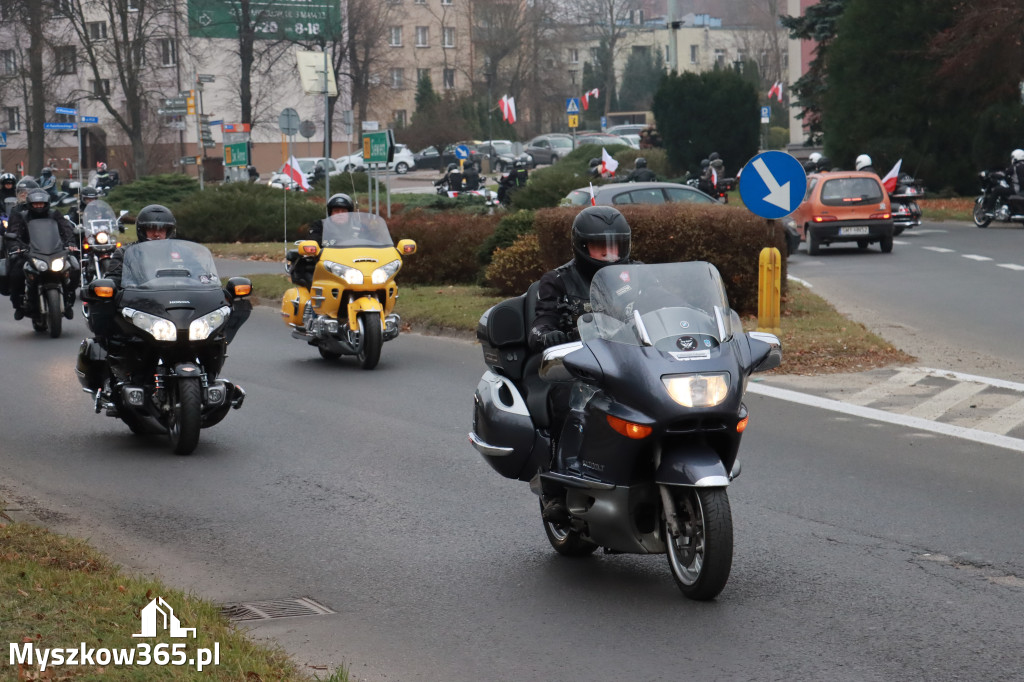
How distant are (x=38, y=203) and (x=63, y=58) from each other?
44.6 meters

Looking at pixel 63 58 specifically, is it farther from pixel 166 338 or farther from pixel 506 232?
pixel 166 338

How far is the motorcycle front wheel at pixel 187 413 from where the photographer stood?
9844 millimetres

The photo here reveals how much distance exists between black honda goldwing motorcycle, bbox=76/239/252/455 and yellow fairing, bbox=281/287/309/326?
15.0 ft

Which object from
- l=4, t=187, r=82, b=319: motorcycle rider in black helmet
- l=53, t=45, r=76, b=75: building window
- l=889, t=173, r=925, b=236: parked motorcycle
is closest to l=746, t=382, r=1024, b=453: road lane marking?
l=4, t=187, r=82, b=319: motorcycle rider in black helmet

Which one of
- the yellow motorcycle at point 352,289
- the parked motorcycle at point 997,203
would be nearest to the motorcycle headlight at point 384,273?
the yellow motorcycle at point 352,289

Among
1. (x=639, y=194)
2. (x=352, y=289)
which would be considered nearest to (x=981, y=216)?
(x=639, y=194)

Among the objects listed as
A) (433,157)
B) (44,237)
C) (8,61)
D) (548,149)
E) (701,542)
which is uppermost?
(8,61)

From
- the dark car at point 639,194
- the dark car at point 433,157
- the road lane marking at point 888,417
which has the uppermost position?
the dark car at point 433,157

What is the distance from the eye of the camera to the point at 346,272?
14438 millimetres

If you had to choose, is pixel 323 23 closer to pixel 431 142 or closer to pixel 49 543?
pixel 431 142

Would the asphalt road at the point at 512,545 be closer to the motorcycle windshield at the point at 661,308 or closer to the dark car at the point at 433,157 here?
the motorcycle windshield at the point at 661,308

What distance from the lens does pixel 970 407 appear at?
37.7 ft

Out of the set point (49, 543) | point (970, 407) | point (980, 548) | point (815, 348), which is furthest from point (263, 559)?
point (815, 348)

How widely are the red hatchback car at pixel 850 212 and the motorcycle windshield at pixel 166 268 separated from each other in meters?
18.1
